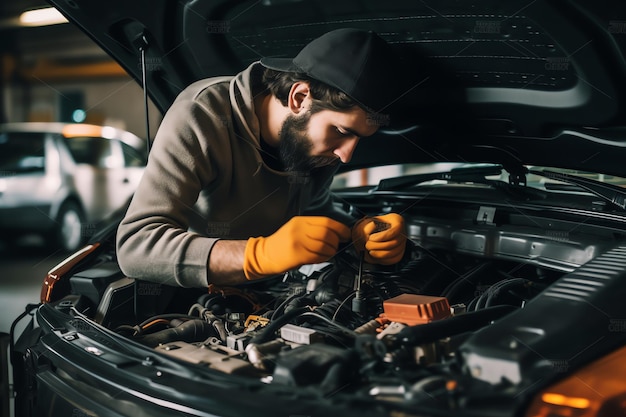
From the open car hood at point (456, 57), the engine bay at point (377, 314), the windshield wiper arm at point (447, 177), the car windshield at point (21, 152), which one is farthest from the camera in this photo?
the car windshield at point (21, 152)

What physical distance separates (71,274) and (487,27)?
1300 millimetres

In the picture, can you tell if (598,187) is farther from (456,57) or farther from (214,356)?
(214,356)

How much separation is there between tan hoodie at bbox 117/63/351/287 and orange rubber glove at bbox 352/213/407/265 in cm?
37

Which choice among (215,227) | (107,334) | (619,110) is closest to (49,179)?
(215,227)

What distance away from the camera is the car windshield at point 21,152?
511cm

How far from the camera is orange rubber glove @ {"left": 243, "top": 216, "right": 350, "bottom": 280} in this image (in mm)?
1391

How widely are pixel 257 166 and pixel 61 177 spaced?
4.10m

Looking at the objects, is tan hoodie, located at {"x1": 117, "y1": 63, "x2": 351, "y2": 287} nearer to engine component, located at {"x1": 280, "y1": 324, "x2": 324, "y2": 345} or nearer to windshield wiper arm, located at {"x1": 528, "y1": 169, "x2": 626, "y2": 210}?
engine component, located at {"x1": 280, "y1": 324, "x2": 324, "y2": 345}

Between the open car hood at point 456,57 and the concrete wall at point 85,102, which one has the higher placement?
the open car hood at point 456,57

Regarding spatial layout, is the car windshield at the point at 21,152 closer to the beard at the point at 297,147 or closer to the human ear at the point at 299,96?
the beard at the point at 297,147

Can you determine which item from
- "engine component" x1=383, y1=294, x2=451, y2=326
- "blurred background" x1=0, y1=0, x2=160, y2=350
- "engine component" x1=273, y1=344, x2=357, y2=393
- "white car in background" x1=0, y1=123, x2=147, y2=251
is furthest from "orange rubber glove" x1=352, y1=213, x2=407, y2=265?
"blurred background" x1=0, y1=0, x2=160, y2=350

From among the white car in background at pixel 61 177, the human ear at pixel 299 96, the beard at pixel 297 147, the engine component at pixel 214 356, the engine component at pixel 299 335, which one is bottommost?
the white car in background at pixel 61 177

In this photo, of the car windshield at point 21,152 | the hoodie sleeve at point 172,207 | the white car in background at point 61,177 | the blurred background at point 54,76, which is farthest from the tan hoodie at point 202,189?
the blurred background at point 54,76

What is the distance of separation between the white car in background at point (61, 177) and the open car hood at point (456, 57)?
345 cm
